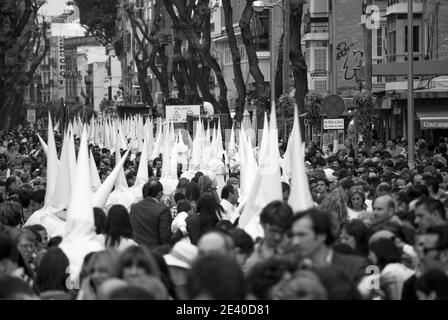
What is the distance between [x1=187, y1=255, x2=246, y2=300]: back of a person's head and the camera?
25.6 feet

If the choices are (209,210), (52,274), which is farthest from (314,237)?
(209,210)

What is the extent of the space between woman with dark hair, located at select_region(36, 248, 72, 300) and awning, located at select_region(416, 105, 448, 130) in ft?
103

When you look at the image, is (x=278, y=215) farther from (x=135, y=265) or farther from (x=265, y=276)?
(x=135, y=265)

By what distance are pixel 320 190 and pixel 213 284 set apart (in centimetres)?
1157

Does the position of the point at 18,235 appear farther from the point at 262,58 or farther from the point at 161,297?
the point at 262,58

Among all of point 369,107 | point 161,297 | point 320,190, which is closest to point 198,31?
point 369,107

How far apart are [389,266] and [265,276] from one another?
7.12ft

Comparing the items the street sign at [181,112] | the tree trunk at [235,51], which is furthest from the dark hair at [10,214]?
the tree trunk at [235,51]

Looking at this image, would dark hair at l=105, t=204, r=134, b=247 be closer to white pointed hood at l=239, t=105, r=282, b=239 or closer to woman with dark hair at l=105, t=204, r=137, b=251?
woman with dark hair at l=105, t=204, r=137, b=251

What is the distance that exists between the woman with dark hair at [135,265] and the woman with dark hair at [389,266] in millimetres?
2108

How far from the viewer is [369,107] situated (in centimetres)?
3678

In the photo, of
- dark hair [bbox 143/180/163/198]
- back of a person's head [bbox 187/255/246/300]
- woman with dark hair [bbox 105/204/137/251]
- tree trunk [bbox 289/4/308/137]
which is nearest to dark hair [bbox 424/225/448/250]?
back of a person's head [bbox 187/255/246/300]

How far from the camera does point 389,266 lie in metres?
10.8

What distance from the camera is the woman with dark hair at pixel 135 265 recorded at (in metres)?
8.81
